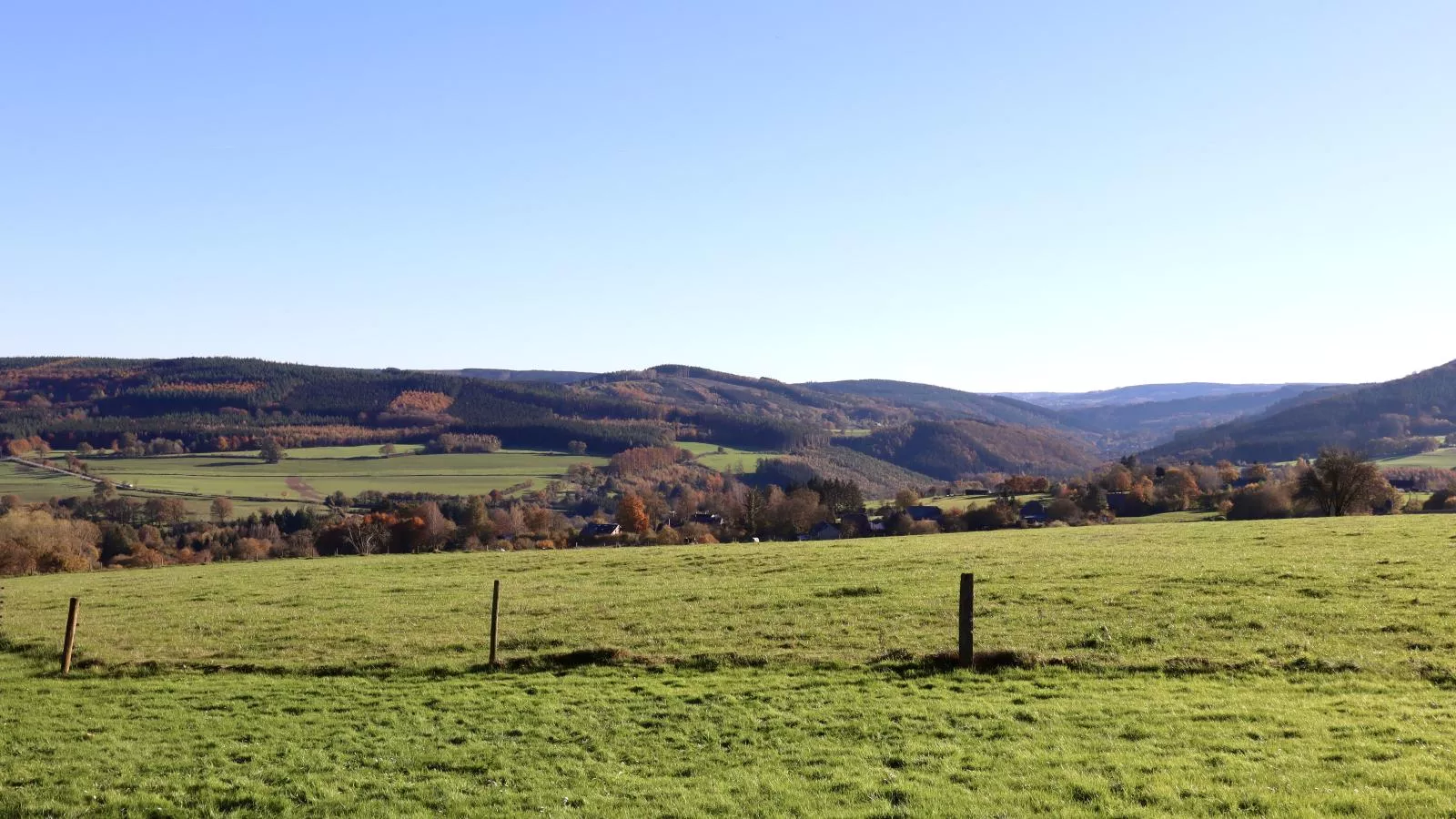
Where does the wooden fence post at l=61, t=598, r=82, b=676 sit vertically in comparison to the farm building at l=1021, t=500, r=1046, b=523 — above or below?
above

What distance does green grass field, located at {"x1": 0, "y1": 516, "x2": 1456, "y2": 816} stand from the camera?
37.4 feet

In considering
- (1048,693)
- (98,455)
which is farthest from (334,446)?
(1048,693)

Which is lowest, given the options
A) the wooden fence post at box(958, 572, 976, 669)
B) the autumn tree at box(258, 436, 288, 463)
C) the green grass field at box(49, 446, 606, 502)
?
the green grass field at box(49, 446, 606, 502)

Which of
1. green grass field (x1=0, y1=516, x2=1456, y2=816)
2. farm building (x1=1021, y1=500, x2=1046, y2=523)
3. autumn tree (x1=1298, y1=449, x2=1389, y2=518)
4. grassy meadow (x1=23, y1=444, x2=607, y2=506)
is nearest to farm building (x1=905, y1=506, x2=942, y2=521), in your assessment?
farm building (x1=1021, y1=500, x2=1046, y2=523)

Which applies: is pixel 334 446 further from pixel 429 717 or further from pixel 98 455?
pixel 429 717

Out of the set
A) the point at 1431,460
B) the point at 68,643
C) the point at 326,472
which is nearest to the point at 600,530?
the point at 326,472

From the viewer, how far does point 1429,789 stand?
9.95 meters

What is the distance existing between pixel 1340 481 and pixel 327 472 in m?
144

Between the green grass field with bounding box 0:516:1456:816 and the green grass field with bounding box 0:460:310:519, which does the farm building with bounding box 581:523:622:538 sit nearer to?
the green grass field with bounding box 0:460:310:519

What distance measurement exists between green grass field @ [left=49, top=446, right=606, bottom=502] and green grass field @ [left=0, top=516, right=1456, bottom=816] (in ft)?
374

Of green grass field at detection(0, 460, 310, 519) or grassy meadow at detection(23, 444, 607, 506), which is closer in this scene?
green grass field at detection(0, 460, 310, 519)

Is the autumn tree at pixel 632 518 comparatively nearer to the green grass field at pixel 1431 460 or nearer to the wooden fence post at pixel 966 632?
the wooden fence post at pixel 966 632

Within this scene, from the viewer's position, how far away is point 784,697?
16.3 metres

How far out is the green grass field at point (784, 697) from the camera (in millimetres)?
11398
